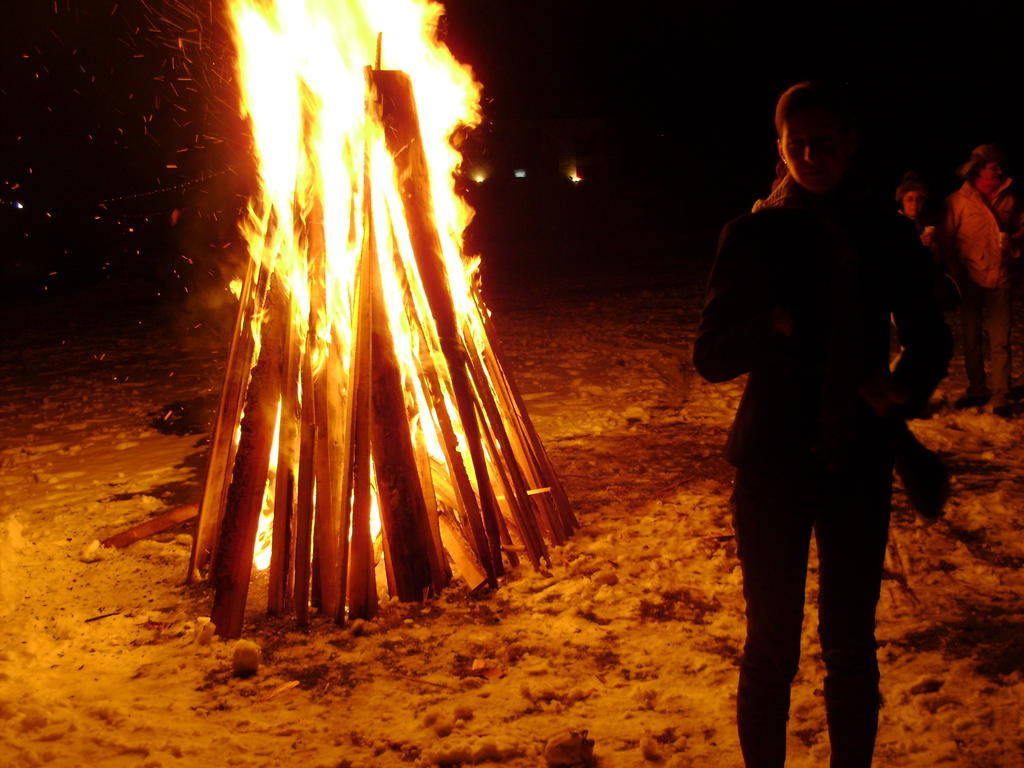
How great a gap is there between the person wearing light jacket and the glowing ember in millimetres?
3930

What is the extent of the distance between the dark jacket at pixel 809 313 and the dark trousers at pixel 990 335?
16.3ft

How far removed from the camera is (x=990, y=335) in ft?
21.0

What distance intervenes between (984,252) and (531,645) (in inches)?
191

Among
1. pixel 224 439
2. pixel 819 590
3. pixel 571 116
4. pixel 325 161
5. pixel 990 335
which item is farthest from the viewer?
pixel 571 116

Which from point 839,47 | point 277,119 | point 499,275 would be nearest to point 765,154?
point 839,47

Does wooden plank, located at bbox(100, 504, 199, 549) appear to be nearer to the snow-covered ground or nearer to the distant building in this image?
the snow-covered ground

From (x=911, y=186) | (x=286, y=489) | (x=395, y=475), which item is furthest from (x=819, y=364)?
(x=911, y=186)

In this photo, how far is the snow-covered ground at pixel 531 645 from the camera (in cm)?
271

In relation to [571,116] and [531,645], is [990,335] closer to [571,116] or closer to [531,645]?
[531,645]

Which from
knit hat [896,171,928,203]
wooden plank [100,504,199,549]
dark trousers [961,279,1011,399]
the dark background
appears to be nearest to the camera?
wooden plank [100,504,199,549]

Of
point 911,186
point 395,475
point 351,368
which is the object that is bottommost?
point 395,475

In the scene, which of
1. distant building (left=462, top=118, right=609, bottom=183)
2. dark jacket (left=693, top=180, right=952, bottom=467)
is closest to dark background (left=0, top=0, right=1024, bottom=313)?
distant building (left=462, top=118, right=609, bottom=183)

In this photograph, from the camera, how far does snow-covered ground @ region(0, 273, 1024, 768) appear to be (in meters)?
2.71

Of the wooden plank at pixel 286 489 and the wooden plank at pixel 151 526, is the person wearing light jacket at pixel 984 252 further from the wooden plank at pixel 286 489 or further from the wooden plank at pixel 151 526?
the wooden plank at pixel 151 526
